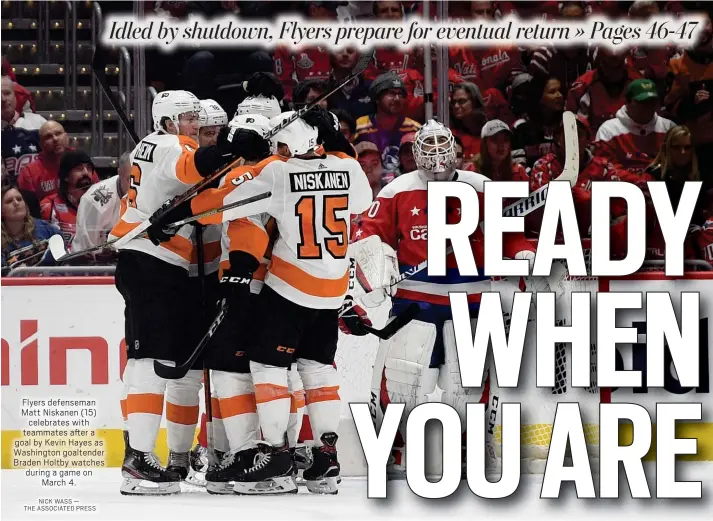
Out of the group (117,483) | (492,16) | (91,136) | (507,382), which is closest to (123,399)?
(117,483)

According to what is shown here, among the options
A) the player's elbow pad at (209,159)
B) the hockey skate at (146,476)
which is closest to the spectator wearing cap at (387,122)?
the player's elbow pad at (209,159)

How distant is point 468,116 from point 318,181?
31.8 inches

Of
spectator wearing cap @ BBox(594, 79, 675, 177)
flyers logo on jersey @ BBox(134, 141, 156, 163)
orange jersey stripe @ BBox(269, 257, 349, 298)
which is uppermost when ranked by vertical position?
spectator wearing cap @ BBox(594, 79, 675, 177)

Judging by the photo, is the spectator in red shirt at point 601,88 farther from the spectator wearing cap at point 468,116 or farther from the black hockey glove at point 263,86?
the black hockey glove at point 263,86

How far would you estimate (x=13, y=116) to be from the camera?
5.72 metres

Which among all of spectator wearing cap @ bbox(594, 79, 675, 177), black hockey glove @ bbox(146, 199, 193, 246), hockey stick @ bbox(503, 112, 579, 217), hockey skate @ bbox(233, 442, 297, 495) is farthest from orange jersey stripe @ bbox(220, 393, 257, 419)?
spectator wearing cap @ bbox(594, 79, 675, 177)

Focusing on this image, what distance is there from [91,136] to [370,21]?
3.74ft

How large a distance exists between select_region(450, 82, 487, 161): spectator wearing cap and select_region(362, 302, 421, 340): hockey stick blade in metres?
0.61

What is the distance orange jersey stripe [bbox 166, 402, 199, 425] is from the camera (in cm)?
539

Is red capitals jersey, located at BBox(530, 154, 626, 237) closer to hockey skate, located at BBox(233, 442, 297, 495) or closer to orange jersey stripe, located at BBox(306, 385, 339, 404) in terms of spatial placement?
orange jersey stripe, located at BBox(306, 385, 339, 404)

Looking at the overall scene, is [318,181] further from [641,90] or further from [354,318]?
[641,90]

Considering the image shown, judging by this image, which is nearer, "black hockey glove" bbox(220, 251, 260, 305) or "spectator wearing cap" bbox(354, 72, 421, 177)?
"black hockey glove" bbox(220, 251, 260, 305)

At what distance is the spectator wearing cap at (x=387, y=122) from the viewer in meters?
5.66

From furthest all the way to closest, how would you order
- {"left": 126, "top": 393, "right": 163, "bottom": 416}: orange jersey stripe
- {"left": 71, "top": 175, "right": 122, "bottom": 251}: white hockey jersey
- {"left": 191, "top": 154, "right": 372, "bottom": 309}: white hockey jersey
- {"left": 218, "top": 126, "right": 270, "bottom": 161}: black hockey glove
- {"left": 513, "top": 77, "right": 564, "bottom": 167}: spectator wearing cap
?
{"left": 513, "top": 77, "right": 564, "bottom": 167}: spectator wearing cap < {"left": 71, "top": 175, "right": 122, "bottom": 251}: white hockey jersey < {"left": 126, "top": 393, "right": 163, "bottom": 416}: orange jersey stripe < {"left": 191, "top": 154, "right": 372, "bottom": 309}: white hockey jersey < {"left": 218, "top": 126, "right": 270, "bottom": 161}: black hockey glove
